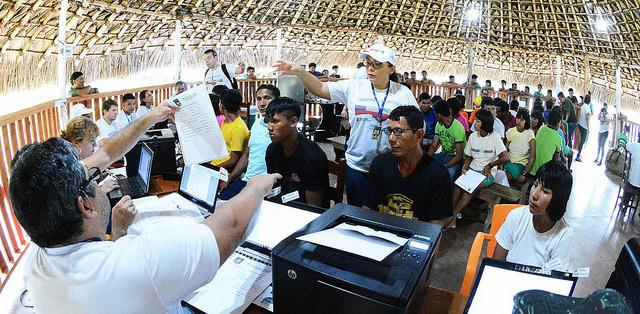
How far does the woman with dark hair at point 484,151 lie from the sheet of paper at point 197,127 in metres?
2.86

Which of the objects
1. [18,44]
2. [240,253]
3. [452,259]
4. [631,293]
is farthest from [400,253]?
[18,44]

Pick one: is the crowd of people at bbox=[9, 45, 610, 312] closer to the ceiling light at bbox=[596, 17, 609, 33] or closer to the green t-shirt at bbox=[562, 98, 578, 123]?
the green t-shirt at bbox=[562, 98, 578, 123]

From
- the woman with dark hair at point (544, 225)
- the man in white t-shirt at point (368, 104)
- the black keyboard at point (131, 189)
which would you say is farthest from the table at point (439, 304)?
the black keyboard at point (131, 189)

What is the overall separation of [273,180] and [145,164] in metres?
1.97

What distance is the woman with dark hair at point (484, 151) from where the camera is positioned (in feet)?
14.1

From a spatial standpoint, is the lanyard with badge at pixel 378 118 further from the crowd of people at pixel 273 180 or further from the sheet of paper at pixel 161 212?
the sheet of paper at pixel 161 212

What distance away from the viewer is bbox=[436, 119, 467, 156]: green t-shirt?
4637 millimetres

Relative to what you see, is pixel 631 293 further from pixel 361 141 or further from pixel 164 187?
pixel 164 187

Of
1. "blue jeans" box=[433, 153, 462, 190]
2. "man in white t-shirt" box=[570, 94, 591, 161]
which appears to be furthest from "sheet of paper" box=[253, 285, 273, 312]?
"man in white t-shirt" box=[570, 94, 591, 161]

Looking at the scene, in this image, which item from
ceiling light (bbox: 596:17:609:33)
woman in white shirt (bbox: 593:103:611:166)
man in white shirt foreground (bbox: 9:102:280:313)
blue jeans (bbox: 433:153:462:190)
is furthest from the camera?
ceiling light (bbox: 596:17:609:33)

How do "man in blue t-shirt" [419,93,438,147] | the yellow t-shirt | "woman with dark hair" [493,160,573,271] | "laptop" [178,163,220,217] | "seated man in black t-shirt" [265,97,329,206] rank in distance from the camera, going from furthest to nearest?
"man in blue t-shirt" [419,93,438,147] < the yellow t-shirt < "seated man in black t-shirt" [265,97,329,206] < "laptop" [178,163,220,217] < "woman with dark hair" [493,160,573,271]

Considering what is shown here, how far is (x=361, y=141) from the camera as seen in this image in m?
3.07

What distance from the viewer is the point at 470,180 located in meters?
4.06

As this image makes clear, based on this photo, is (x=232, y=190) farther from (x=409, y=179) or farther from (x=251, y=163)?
(x=409, y=179)
